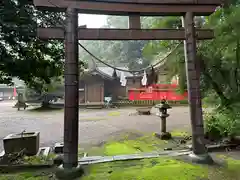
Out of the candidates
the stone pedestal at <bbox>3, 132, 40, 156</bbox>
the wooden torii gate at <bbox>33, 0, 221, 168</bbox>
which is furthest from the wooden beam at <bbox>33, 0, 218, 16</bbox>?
the stone pedestal at <bbox>3, 132, 40, 156</bbox>

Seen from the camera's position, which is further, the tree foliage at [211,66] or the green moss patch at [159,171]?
the tree foliage at [211,66]

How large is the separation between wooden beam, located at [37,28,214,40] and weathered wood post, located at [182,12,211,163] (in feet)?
0.58

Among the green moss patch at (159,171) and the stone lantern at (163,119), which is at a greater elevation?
the stone lantern at (163,119)

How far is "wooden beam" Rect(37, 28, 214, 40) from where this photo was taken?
3240 millimetres

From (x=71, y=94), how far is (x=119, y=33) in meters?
1.43

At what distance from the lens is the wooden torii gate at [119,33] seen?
3.24 meters

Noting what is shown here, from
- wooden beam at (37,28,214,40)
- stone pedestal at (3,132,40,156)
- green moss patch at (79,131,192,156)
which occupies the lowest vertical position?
green moss patch at (79,131,192,156)

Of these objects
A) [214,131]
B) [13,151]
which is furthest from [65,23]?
[214,131]

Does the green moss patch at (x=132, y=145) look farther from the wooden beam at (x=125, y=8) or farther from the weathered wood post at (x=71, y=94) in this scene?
the wooden beam at (x=125, y=8)

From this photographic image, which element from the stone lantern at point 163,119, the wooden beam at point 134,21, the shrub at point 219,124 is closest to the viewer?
the wooden beam at point 134,21

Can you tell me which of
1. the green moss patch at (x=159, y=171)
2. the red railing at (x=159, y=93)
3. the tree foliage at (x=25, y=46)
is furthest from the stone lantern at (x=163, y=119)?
the red railing at (x=159, y=93)

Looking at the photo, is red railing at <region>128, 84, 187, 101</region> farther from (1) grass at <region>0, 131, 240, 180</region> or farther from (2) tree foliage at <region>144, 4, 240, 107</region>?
(1) grass at <region>0, 131, 240, 180</region>

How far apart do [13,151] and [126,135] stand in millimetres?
3654

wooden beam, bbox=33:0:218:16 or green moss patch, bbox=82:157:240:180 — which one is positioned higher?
wooden beam, bbox=33:0:218:16
